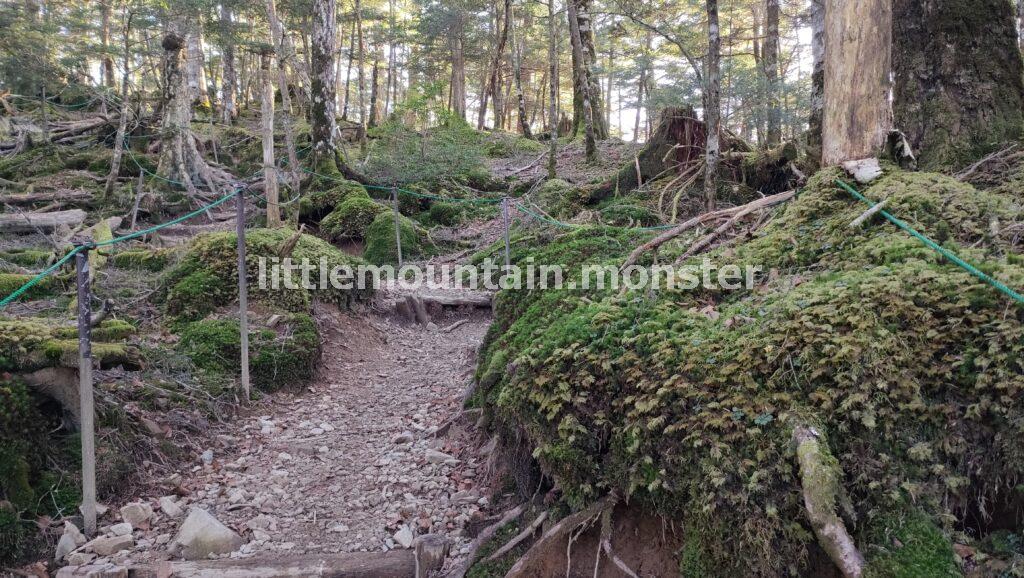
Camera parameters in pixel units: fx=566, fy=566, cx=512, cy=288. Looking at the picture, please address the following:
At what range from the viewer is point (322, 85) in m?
12.6

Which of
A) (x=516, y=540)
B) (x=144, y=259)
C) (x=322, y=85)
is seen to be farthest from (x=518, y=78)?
(x=516, y=540)

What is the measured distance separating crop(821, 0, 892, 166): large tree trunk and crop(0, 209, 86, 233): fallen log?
11.2 meters

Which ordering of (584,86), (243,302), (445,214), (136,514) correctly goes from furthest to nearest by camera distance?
(584,86), (445,214), (243,302), (136,514)

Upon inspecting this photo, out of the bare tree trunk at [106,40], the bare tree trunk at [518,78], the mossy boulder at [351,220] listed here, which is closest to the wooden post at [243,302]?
the mossy boulder at [351,220]

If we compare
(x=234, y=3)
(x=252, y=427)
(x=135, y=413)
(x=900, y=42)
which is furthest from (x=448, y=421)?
(x=234, y=3)

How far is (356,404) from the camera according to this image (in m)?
5.65

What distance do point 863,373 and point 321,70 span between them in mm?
12741

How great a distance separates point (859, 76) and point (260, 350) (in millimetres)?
5662

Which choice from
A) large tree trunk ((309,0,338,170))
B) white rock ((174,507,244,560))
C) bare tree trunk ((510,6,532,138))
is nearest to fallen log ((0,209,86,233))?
large tree trunk ((309,0,338,170))

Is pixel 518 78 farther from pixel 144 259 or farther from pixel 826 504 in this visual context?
pixel 826 504

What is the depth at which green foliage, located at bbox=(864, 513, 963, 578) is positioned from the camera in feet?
6.78

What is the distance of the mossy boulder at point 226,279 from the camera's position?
238 inches

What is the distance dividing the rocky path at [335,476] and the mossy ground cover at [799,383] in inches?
31.3

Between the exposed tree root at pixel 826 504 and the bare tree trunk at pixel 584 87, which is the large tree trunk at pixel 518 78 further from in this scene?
the exposed tree root at pixel 826 504
